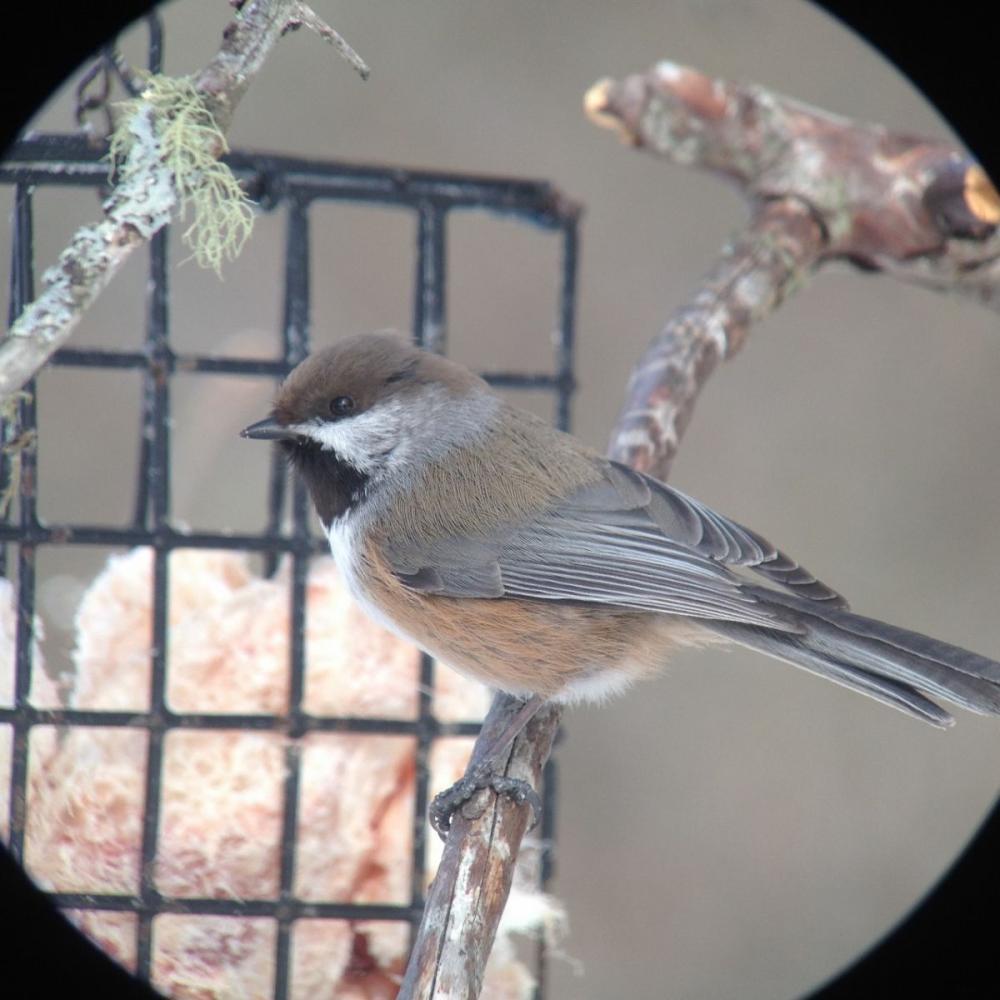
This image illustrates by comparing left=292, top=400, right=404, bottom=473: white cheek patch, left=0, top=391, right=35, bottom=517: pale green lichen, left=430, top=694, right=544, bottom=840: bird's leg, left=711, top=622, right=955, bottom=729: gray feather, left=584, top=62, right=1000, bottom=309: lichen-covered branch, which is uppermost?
left=584, top=62, right=1000, bottom=309: lichen-covered branch

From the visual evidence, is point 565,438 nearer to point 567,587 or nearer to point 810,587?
point 567,587

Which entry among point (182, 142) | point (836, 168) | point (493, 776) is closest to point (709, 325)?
point (836, 168)

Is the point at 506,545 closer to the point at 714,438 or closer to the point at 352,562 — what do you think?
the point at 352,562

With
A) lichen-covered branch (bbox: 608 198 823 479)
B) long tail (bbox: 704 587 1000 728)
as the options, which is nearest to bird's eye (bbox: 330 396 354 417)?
lichen-covered branch (bbox: 608 198 823 479)

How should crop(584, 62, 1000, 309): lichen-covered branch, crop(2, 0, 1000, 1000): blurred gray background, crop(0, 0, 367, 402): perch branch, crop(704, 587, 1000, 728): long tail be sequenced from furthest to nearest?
crop(2, 0, 1000, 1000): blurred gray background < crop(584, 62, 1000, 309): lichen-covered branch < crop(704, 587, 1000, 728): long tail < crop(0, 0, 367, 402): perch branch

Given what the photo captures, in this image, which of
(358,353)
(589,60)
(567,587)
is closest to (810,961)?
(567,587)

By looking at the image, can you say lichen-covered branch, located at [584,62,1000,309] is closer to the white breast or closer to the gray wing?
the gray wing
